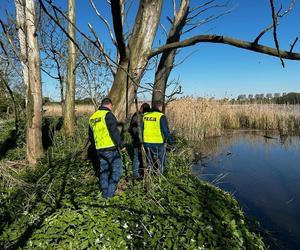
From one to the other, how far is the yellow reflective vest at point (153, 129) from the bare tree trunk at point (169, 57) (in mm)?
1975

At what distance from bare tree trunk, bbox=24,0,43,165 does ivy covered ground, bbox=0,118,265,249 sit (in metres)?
Answer: 1.54

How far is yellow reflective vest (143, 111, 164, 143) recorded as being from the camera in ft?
18.6

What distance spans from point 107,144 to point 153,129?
1.24 m

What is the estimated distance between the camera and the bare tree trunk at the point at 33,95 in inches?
254


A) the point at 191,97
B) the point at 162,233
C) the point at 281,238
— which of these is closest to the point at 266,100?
the point at 191,97

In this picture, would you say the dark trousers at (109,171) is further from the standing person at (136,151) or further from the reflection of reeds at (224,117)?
the reflection of reeds at (224,117)

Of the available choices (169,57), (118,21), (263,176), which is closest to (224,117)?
(263,176)

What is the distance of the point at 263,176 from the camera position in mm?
9266

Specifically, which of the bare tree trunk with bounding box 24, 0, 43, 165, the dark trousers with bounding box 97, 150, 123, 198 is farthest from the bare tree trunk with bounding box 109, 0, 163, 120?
the bare tree trunk with bounding box 24, 0, 43, 165

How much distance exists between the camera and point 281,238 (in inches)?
209

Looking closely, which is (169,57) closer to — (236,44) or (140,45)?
(140,45)

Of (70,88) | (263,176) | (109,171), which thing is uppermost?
(70,88)

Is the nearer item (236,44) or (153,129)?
(236,44)

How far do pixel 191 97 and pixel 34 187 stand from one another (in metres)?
13.0
